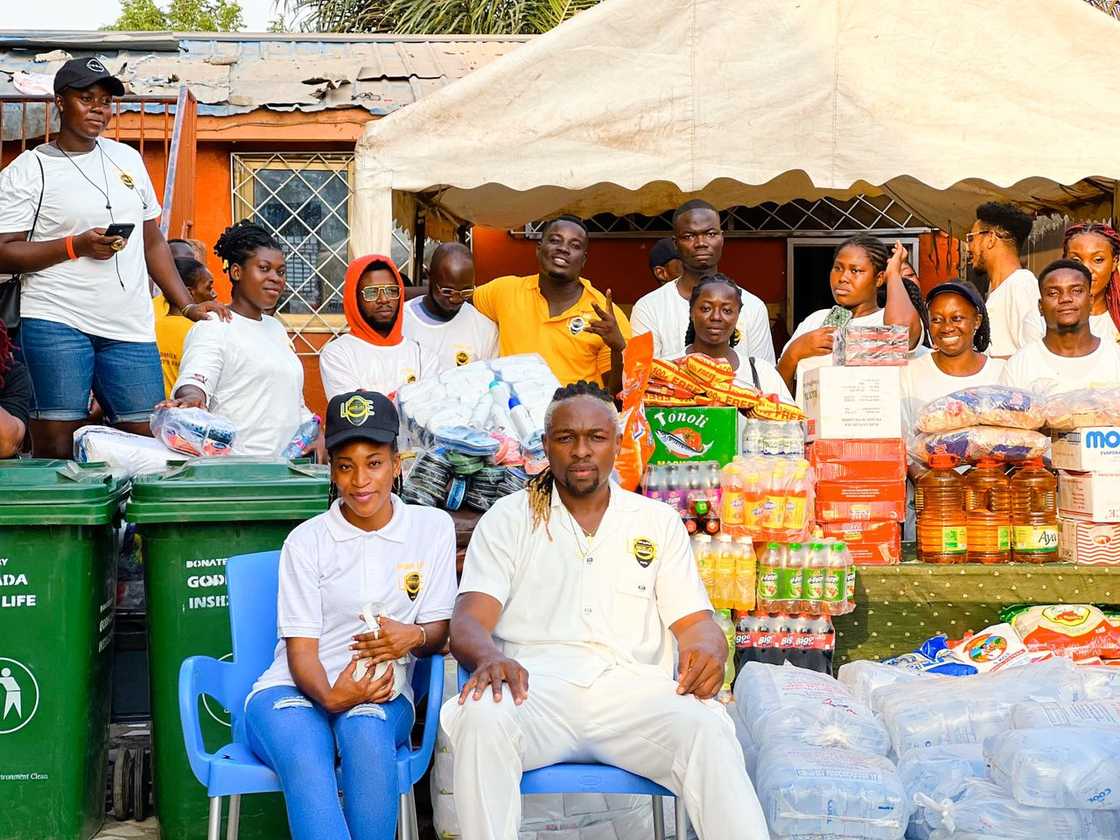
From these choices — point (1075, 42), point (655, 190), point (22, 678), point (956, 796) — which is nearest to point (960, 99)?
point (1075, 42)

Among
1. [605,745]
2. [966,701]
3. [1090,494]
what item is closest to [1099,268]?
[1090,494]

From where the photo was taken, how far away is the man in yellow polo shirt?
5523mm

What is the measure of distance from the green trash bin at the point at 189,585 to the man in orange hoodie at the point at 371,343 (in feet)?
4.22

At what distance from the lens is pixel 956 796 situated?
373cm

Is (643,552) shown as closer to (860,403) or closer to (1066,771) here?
(1066,771)

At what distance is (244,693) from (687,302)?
10.3 feet

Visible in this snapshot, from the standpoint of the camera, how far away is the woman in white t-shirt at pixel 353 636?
316 cm

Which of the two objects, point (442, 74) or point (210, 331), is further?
point (442, 74)

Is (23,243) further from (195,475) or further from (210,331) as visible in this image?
(195,475)

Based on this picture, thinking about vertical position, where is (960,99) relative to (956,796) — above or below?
above

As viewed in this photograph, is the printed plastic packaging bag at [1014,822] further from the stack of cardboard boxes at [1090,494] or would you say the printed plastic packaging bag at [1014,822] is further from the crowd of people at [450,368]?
the stack of cardboard boxes at [1090,494]

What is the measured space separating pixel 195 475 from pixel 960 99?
4145mm

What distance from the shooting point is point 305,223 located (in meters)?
9.07

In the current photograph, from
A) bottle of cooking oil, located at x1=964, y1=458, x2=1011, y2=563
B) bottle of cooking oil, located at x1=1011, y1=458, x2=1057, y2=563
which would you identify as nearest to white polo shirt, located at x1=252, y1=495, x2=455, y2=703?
bottle of cooking oil, located at x1=964, y1=458, x2=1011, y2=563
